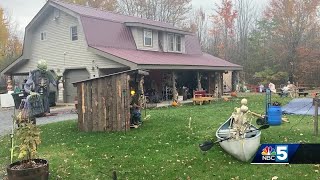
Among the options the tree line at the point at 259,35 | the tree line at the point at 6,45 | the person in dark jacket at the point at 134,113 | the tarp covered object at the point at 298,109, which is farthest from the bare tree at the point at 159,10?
the person in dark jacket at the point at 134,113

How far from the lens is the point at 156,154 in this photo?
A: 9.45m

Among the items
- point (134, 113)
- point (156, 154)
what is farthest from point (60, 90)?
point (156, 154)

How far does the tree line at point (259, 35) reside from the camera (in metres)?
42.0

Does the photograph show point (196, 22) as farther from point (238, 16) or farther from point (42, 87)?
point (42, 87)

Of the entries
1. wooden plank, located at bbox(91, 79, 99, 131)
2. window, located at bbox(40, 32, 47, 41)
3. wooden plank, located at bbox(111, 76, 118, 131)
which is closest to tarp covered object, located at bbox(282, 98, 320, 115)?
wooden plank, located at bbox(111, 76, 118, 131)

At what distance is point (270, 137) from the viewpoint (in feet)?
35.2

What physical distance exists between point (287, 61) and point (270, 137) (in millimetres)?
35131

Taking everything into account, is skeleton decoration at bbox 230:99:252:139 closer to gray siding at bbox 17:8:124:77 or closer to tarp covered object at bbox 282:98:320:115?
tarp covered object at bbox 282:98:320:115

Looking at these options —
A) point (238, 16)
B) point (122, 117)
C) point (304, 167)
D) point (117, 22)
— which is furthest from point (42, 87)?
point (238, 16)

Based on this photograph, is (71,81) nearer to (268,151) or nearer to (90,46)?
(90,46)

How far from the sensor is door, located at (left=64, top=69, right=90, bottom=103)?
23406 mm

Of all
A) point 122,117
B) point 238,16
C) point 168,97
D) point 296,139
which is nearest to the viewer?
point 296,139

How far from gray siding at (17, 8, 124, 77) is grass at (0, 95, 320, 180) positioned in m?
9.14

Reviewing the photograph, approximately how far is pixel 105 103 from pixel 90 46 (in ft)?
30.8
